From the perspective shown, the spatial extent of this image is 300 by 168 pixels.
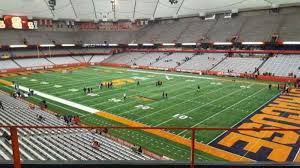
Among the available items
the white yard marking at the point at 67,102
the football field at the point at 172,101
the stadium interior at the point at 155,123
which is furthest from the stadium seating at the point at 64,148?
the white yard marking at the point at 67,102

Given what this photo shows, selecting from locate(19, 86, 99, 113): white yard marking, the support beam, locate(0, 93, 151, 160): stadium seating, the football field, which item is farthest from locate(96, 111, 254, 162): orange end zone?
the support beam

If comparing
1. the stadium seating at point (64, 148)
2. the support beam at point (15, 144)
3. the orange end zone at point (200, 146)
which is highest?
the support beam at point (15, 144)

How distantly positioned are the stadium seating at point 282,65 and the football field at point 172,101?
19.0 feet

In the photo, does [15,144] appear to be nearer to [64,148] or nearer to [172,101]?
[64,148]

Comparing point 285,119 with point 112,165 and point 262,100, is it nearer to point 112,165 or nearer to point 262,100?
point 262,100

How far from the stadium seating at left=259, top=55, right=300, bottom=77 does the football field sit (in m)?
5.79

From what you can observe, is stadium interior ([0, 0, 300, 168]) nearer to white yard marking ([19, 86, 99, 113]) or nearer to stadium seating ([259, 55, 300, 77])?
white yard marking ([19, 86, 99, 113])

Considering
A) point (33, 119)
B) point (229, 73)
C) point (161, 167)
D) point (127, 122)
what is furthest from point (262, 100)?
point (161, 167)

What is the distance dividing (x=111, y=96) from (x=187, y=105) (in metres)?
9.87

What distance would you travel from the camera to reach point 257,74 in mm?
44000

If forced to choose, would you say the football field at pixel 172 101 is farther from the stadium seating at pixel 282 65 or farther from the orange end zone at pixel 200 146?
the stadium seating at pixel 282 65

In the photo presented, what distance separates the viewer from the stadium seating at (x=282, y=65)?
4216cm

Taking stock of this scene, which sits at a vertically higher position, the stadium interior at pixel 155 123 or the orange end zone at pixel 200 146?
the stadium interior at pixel 155 123

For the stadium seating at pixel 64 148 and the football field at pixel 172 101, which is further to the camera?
the football field at pixel 172 101
